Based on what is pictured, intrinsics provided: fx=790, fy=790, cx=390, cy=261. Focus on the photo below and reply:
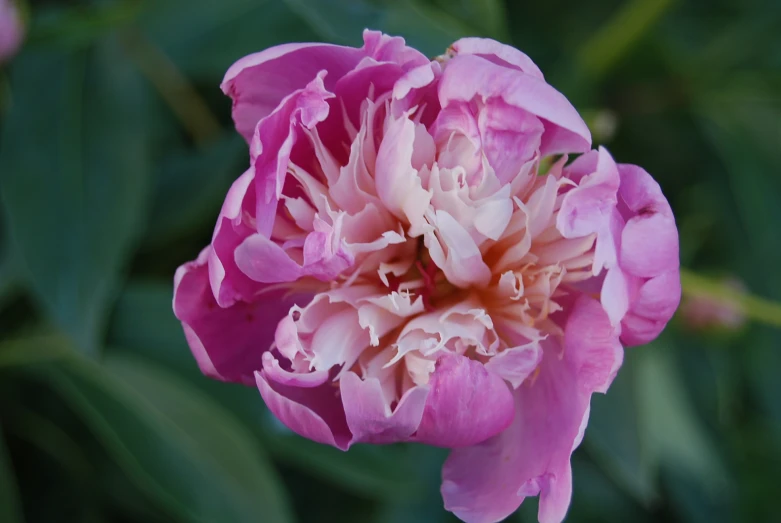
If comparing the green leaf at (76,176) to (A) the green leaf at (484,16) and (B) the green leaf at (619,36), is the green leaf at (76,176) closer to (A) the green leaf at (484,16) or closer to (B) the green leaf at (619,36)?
(A) the green leaf at (484,16)

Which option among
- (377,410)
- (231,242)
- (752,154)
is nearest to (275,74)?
(231,242)

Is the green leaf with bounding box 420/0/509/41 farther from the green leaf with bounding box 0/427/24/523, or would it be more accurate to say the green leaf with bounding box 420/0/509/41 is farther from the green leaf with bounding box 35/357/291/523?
the green leaf with bounding box 0/427/24/523

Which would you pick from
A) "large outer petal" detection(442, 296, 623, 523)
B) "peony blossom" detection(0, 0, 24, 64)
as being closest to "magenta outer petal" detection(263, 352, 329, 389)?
"large outer petal" detection(442, 296, 623, 523)

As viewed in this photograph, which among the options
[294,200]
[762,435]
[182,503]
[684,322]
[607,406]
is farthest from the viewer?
[762,435]

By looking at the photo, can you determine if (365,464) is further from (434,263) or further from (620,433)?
(434,263)

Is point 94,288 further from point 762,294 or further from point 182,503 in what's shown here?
point 762,294

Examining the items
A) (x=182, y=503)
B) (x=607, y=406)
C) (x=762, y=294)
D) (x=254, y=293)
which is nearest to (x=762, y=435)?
(x=762, y=294)

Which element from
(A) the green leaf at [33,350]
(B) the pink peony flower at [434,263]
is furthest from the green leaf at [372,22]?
(A) the green leaf at [33,350]
